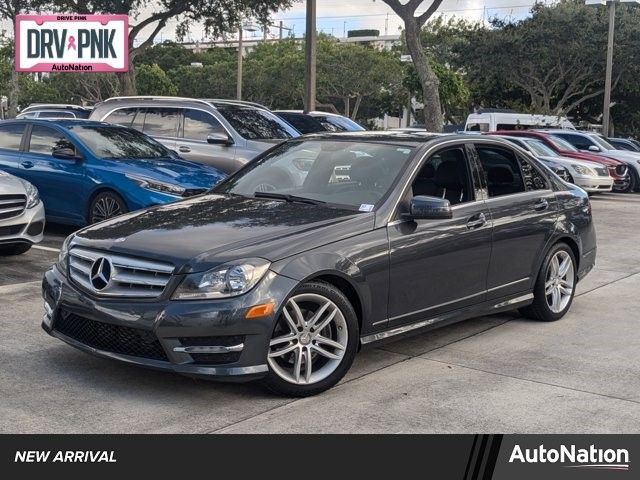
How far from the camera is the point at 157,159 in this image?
11094 mm

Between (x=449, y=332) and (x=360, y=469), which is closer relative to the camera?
(x=360, y=469)

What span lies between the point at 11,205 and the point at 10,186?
0.22m

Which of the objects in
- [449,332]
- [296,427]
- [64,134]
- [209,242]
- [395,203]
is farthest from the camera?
[64,134]

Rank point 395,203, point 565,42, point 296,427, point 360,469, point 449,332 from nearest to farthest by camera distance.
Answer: point 360,469
point 296,427
point 395,203
point 449,332
point 565,42

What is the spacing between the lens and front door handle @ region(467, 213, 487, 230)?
20.2 feet

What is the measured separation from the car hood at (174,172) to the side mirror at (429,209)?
5.11 metres

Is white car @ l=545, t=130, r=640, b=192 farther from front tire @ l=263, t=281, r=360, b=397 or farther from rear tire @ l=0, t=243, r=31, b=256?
front tire @ l=263, t=281, r=360, b=397

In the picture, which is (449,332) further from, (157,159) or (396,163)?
(157,159)

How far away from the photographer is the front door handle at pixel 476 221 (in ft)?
20.2

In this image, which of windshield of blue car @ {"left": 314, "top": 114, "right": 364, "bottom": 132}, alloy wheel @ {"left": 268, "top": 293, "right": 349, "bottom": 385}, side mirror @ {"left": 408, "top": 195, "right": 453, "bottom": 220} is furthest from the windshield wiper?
windshield of blue car @ {"left": 314, "top": 114, "right": 364, "bottom": 132}

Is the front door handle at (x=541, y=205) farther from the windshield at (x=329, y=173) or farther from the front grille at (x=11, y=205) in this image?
the front grille at (x=11, y=205)

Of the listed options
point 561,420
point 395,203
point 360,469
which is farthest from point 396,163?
point 360,469

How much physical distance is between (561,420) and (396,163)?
2.11 metres

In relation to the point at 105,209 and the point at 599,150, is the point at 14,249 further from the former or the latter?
the point at 599,150
